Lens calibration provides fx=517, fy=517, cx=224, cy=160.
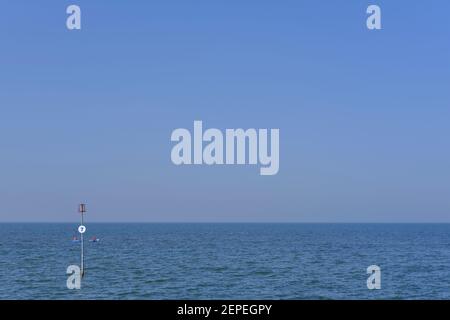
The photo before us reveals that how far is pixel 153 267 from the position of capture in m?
79.8

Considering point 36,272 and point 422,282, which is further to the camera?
point 36,272

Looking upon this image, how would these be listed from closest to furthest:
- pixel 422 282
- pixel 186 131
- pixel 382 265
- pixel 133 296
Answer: pixel 186 131 → pixel 133 296 → pixel 422 282 → pixel 382 265

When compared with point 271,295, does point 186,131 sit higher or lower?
higher

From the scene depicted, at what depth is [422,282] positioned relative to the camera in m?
64.2

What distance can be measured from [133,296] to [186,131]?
110 feet

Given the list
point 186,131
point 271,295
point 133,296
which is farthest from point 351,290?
point 186,131

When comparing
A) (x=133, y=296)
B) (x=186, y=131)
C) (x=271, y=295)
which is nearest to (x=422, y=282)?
(x=271, y=295)
